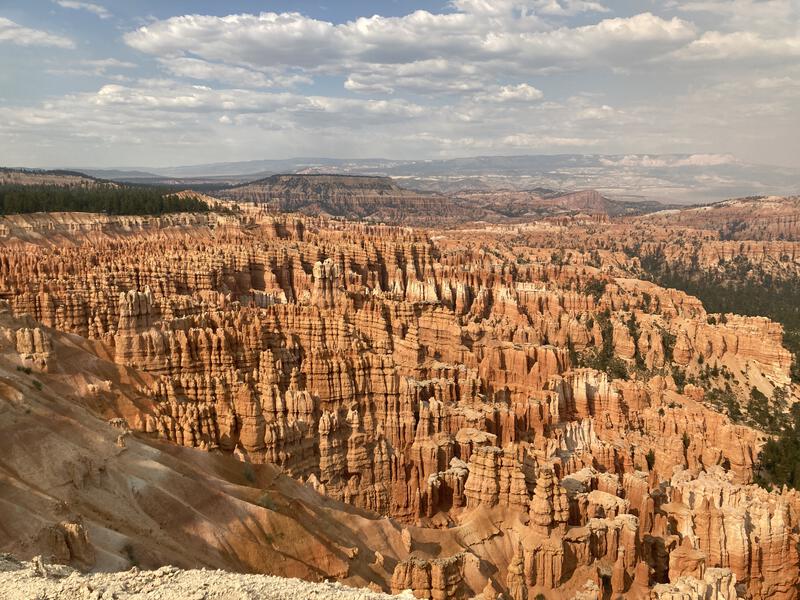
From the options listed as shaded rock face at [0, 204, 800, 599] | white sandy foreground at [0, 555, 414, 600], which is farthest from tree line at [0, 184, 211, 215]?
white sandy foreground at [0, 555, 414, 600]

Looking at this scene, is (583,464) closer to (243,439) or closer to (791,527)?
(791,527)

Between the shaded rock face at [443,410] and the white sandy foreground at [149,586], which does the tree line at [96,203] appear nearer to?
the shaded rock face at [443,410]

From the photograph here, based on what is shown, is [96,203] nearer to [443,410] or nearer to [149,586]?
[443,410]

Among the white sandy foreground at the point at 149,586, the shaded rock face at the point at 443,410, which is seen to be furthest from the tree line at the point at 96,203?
the white sandy foreground at the point at 149,586

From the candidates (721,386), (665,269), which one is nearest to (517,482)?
(721,386)

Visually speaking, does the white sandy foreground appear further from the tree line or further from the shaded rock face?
the tree line

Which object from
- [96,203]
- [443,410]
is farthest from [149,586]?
[96,203]
